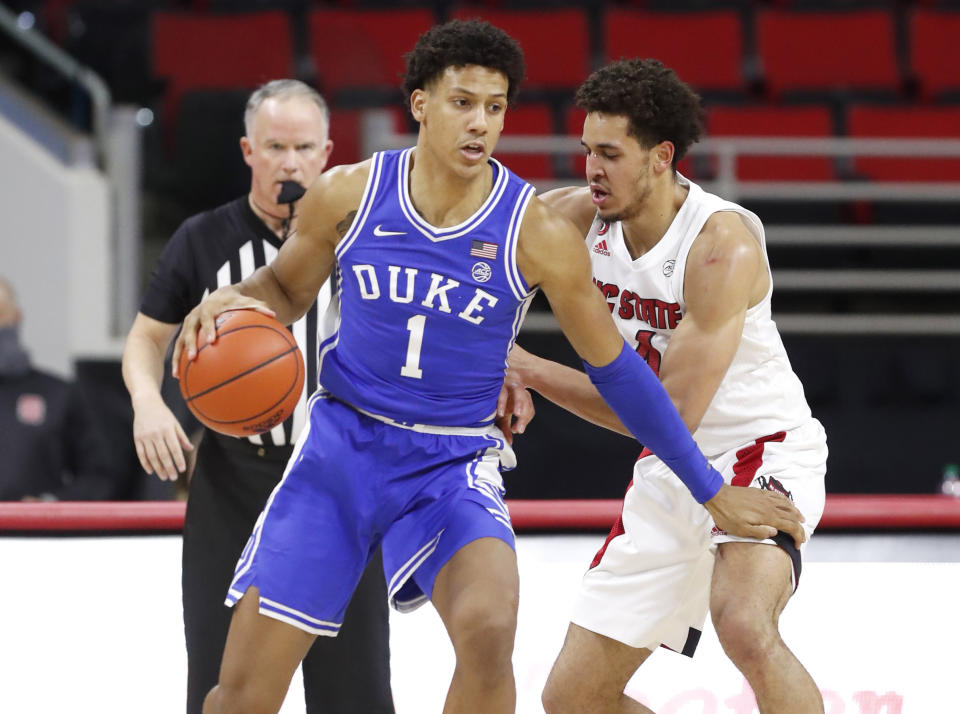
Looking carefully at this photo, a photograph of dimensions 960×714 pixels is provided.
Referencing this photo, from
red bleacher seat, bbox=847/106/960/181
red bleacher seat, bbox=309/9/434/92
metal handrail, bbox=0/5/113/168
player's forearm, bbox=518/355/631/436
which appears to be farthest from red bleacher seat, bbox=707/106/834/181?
player's forearm, bbox=518/355/631/436

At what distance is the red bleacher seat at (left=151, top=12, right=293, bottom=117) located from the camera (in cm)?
751

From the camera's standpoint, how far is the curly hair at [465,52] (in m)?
2.69

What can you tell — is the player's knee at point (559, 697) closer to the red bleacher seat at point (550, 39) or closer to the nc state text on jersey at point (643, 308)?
the nc state text on jersey at point (643, 308)

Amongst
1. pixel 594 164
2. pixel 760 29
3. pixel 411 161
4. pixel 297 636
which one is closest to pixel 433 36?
pixel 411 161

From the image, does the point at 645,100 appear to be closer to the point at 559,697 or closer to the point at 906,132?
the point at 559,697

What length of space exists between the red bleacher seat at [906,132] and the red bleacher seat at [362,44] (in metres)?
2.67

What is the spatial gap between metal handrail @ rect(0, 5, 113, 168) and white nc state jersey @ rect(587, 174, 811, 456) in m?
4.31

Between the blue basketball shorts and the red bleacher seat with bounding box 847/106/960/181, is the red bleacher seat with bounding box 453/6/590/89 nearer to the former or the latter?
the red bleacher seat with bounding box 847/106/960/181

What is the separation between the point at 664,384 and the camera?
2.95 metres

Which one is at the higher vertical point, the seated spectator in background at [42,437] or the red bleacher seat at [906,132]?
the red bleacher seat at [906,132]

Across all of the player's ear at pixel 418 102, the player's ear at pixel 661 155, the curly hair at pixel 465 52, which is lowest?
A: the player's ear at pixel 661 155

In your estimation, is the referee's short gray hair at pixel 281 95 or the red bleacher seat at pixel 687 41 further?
the red bleacher seat at pixel 687 41

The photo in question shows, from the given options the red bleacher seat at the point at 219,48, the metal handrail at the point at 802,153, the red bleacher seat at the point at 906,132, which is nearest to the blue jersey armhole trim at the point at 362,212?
the metal handrail at the point at 802,153

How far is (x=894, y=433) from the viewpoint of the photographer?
645cm
